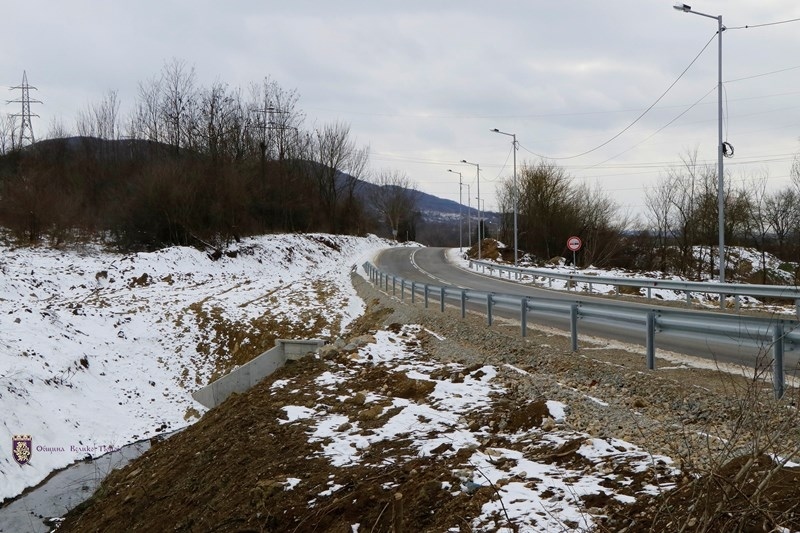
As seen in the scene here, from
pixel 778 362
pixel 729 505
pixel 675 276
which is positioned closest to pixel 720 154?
pixel 778 362

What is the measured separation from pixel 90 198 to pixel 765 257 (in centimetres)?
5206

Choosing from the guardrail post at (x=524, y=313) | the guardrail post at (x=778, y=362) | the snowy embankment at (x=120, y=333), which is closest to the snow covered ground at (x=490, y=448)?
the guardrail post at (x=778, y=362)

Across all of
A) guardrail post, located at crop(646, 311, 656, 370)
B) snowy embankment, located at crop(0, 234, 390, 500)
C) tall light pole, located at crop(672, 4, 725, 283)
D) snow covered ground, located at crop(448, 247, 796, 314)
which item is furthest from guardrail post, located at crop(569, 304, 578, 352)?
tall light pole, located at crop(672, 4, 725, 283)

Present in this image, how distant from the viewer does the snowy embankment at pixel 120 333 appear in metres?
13.0

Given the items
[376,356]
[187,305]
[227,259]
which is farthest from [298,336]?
[227,259]

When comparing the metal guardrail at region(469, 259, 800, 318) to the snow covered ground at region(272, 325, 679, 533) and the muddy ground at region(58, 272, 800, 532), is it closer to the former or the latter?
the muddy ground at region(58, 272, 800, 532)

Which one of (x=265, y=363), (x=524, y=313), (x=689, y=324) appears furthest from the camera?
(x=265, y=363)

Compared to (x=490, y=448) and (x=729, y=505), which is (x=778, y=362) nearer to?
(x=490, y=448)

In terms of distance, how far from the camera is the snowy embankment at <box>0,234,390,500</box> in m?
13.0

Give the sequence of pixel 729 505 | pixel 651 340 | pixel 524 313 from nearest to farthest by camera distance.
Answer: pixel 729 505 → pixel 651 340 → pixel 524 313

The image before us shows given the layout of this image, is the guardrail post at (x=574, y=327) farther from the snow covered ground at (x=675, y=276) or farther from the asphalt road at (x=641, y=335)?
the snow covered ground at (x=675, y=276)

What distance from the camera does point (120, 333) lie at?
762 inches

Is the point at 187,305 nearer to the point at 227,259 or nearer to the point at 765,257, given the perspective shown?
the point at 227,259

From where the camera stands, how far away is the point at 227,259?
38.9m
